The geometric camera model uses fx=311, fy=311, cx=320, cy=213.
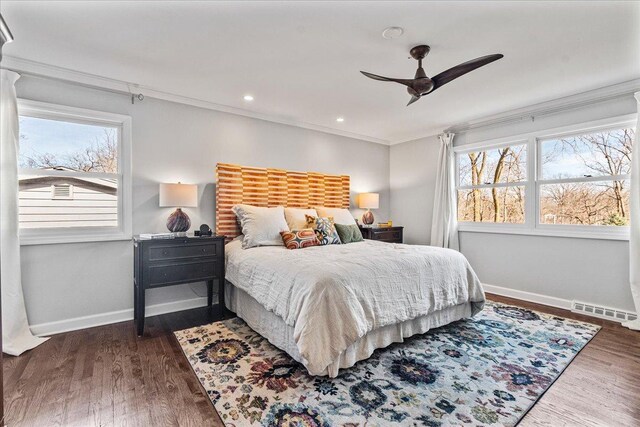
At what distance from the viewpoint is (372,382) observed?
6.89 ft

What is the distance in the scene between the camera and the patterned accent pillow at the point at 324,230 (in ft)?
12.0

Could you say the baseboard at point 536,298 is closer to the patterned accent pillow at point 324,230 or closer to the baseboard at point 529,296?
the baseboard at point 529,296

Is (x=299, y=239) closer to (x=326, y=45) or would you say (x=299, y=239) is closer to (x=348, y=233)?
(x=348, y=233)

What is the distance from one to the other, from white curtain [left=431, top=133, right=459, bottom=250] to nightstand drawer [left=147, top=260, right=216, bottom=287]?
132 inches

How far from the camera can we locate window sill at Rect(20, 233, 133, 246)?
2.85 metres

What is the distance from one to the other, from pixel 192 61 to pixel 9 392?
2.74m

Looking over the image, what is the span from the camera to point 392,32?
7.62 feet

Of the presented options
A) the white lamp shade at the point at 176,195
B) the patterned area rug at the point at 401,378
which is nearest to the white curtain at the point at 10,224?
the white lamp shade at the point at 176,195

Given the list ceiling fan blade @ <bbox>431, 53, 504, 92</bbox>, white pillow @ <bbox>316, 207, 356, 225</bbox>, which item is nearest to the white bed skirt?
white pillow @ <bbox>316, 207, 356, 225</bbox>

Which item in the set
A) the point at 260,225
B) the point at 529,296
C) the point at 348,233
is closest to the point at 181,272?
the point at 260,225

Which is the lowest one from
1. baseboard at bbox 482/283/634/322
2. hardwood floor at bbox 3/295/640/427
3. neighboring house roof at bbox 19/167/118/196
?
hardwood floor at bbox 3/295/640/427

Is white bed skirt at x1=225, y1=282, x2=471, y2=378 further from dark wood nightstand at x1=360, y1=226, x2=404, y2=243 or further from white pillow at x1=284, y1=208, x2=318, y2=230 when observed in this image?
dark wood nightstand at x1=360, y1=226, x2=404, y2=243

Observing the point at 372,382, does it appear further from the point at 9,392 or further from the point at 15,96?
the point at 15,96

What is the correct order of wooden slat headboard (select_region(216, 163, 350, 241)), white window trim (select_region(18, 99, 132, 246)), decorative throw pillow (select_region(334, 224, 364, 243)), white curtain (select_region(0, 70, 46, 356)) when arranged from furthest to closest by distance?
decorative throw pillow (select_region(334, 224, 364, 243))
wooden slat headboard (select_region(216, 163, 350, 241))
white window trim (select_region(18, 99, 132, 246))
white curtain (select_region(0, 70, 46, 356))
